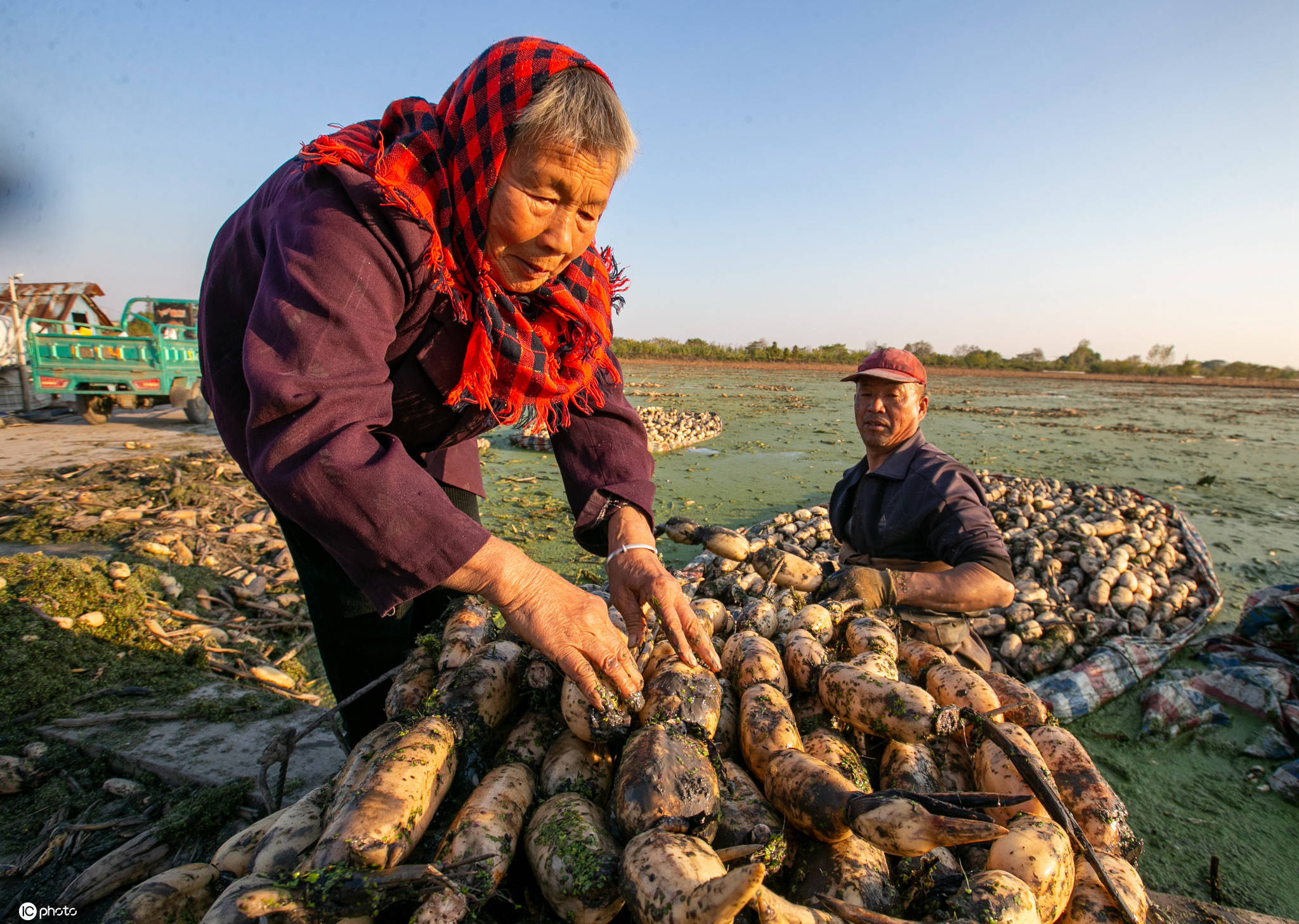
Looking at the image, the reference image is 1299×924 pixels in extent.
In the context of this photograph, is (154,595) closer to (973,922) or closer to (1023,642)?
(973,922)

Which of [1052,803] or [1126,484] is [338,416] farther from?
[1126,484]

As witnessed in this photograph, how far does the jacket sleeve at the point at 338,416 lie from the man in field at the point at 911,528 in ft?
5.96

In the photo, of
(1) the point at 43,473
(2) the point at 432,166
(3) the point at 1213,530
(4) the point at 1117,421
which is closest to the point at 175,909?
(2) the point at 432,166

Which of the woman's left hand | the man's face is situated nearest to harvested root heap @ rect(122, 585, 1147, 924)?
the woman's left hand

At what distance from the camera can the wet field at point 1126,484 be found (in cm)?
279

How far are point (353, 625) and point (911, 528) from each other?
271cm

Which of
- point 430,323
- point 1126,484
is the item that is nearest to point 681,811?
point 430,323

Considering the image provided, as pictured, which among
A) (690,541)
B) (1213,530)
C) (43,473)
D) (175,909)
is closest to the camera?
(175,909)

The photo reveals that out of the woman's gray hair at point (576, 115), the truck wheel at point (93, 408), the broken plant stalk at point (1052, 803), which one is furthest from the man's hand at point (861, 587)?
the truck wheel at point (93, 408)

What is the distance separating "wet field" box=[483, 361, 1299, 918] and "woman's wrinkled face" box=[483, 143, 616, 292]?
11.0ft

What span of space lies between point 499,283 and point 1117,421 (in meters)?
23.8

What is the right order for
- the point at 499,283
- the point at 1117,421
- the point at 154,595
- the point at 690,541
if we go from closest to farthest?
1. the point at 499,283
2. the point at 690,541
3. the point at 154,595
4. the point at 1117,421

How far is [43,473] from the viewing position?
7.15 m

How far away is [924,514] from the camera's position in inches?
126
